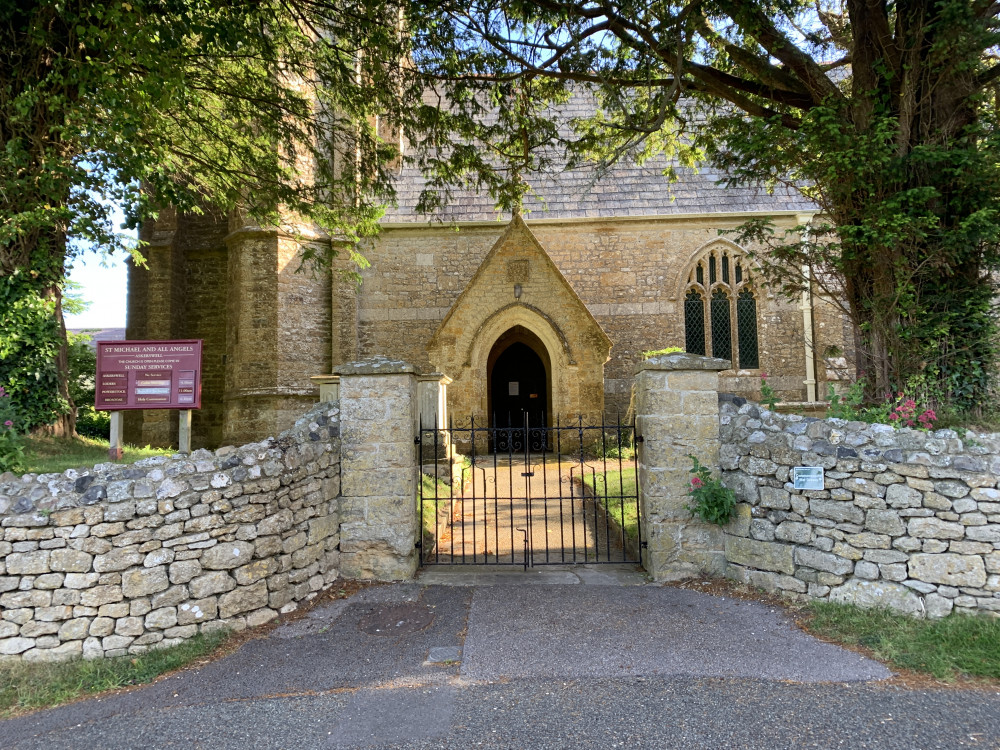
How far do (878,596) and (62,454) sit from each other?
8.73 meters

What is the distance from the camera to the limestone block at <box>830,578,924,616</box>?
14.0ft

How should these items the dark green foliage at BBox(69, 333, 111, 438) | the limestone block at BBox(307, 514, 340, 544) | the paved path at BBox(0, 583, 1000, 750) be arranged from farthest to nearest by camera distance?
the dark green foliage at BBox(69, 333, 111, 438) < the limestone block at BBox(307, 514, 340, 544) < the paved path at BBox(0, 583, 1000, 750)

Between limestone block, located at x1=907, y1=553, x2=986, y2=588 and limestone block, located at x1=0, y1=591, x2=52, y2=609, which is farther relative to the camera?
limestone block, located at x1=907, y1=553, x2=986, y2=588

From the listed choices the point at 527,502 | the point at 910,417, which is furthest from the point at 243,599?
the point at 910,417

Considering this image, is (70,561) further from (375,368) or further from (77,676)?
(375,368)

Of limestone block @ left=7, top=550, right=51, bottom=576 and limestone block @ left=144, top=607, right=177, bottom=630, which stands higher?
limestone block @ left=7, top=550, right=51, bottom=576

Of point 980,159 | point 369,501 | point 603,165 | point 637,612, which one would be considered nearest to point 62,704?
Result: point 369,501

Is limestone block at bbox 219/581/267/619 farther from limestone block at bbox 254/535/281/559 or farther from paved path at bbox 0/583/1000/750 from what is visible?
paved path at bbox 0/583/1000/750

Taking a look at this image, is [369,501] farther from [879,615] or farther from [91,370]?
[91,370]

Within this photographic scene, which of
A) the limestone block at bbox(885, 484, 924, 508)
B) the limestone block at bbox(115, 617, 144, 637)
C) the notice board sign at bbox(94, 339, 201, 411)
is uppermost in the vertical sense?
the notice board sign at bbox(94, 339, 201, 411)

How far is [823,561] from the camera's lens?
466 centimetres

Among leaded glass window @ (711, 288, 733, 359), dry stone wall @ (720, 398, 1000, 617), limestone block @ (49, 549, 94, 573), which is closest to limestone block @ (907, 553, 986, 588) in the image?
dry stone wall @ (720, 398, 1000, 617)

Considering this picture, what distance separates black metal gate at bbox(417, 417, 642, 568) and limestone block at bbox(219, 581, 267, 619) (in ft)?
5.33

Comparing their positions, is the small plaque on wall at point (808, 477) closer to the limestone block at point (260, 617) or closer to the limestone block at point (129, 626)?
the limestone block at point (260, 617)
